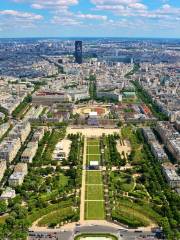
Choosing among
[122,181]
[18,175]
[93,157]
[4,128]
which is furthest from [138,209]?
[4,128]

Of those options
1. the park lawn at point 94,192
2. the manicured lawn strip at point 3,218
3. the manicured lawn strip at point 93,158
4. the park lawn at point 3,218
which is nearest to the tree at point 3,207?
the park lawn at point 3,218

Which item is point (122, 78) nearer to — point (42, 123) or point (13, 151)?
point (42, 123)

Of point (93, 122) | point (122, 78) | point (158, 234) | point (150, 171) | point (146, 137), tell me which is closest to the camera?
point (158, 234)

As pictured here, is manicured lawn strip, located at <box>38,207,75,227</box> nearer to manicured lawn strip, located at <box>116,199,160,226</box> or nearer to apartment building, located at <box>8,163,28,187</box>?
manicured lawn strip, located at <box>116,199,160,226</box>

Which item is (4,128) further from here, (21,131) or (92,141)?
(92,141)

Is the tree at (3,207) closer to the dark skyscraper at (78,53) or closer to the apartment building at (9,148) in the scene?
the apartment building at (9,148)

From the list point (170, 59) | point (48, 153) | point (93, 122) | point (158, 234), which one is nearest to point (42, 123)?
point (93, 122)

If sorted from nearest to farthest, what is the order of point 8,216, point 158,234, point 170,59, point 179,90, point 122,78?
point 158,234, point 8,216, point 179,90, point 122,78, point 170,59
